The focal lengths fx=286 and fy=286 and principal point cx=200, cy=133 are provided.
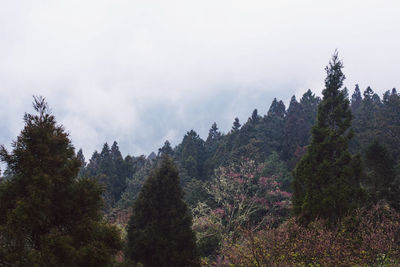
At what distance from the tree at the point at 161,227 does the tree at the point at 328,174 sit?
6216 mm

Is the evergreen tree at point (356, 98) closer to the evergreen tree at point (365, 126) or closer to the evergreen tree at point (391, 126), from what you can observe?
the evergreen tree at point (365, 126)

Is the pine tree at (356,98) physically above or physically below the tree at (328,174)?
above

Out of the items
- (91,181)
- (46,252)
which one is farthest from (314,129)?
(46,252)

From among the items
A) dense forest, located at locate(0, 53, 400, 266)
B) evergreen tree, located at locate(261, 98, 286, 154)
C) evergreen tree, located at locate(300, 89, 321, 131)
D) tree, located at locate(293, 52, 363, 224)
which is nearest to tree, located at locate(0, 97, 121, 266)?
dense forest, located at locate(0, 53, 400, 266)

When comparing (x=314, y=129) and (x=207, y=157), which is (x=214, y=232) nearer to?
(x=314, y=129)

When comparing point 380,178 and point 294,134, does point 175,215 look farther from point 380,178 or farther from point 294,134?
point 294,134

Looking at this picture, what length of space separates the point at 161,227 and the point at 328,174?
9.01 metres

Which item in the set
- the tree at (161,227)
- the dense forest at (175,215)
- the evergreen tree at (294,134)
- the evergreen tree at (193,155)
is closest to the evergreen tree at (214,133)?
the evergreen tree at (193,155)

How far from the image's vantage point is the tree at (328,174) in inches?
550

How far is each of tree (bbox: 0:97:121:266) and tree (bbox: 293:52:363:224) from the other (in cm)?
1080

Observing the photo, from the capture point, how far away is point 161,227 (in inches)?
441

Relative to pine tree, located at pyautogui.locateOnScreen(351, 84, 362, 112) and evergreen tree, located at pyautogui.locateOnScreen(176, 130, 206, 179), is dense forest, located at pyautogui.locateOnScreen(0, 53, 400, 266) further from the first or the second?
pine tree, located at pyautogui.locateOnScreen(351, 84, 362, 112)

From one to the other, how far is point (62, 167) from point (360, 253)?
8.90m

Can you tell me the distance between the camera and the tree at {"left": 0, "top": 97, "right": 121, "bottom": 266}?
5586 millimetres
